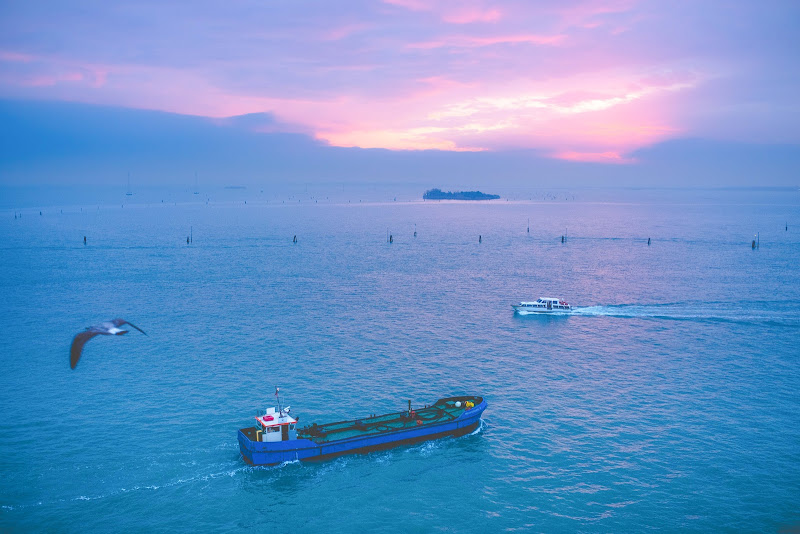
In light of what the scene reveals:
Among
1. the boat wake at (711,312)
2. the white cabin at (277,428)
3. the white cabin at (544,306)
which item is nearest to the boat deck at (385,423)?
the white cabin at (277,428)

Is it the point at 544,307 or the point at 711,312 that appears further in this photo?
the point at 544,307

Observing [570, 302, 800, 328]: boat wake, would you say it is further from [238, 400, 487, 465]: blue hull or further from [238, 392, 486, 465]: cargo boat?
[238, 400, 487, 465]: blue hull

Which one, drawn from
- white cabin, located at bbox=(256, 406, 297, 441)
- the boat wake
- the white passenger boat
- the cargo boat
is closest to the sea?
the boat wake

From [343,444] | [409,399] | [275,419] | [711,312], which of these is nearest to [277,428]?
[275,419]

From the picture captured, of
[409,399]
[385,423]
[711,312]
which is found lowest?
[385,423]

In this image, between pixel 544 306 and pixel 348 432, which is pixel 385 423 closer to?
pixel 348 432

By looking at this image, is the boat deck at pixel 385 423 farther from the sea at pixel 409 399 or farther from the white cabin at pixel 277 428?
the sea at pixel 409 399

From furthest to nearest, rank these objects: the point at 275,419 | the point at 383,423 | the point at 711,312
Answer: the point at 711,312 < the point at 383,423 < the point at 275,419

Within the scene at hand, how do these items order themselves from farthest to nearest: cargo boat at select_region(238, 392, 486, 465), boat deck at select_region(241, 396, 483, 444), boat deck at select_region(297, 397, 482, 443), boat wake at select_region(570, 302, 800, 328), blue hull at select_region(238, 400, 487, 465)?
boat wake at select_region(570, 302, 800, 328)
boat deck at select_region(297, 397, 482, 443)
boat deck at select_region(241, 396, 483, 444)
cargo boat at select_region(238, 392, 486, 465)
blue hull at select_region(238, 400, 487, 465)
